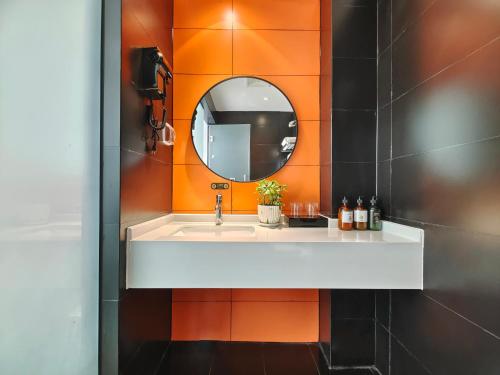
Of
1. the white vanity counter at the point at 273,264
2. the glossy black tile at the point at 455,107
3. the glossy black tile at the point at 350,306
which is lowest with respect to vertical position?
the glossy black tile at the point at 350,306

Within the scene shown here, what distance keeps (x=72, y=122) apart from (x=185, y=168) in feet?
3.25

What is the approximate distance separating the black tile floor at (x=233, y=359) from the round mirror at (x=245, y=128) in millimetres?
1206

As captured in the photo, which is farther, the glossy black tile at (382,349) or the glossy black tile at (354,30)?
the glossy black tile at (354,30)

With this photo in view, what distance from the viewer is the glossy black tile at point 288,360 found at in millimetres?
1671

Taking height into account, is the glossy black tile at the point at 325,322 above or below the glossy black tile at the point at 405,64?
below

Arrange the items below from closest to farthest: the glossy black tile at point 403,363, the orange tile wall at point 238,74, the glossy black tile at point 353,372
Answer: the glossy black tile at point 403,363
the glossy black tile at point 353,372
the orange tile wall at point 238,74

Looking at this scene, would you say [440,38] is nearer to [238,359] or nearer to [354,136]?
[354,136]

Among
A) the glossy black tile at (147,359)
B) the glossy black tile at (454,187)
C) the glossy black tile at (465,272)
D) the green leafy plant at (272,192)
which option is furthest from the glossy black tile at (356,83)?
the glossy black tile at (147,359)

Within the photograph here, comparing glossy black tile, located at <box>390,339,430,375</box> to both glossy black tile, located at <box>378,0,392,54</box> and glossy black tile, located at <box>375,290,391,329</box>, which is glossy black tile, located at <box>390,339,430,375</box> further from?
glossy black tile, located at <box>378,0,392,54</box>

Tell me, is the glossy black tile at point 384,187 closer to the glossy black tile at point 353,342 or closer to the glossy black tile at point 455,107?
the glossy black tile at point 455,107

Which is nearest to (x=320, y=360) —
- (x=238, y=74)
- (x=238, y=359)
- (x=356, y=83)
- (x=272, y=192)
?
(x=238, y=359)

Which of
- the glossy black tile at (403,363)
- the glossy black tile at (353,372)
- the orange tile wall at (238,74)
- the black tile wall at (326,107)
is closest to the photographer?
the glossy black tile at (403,363)

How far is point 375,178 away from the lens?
5.68ft

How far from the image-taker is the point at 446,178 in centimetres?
108
